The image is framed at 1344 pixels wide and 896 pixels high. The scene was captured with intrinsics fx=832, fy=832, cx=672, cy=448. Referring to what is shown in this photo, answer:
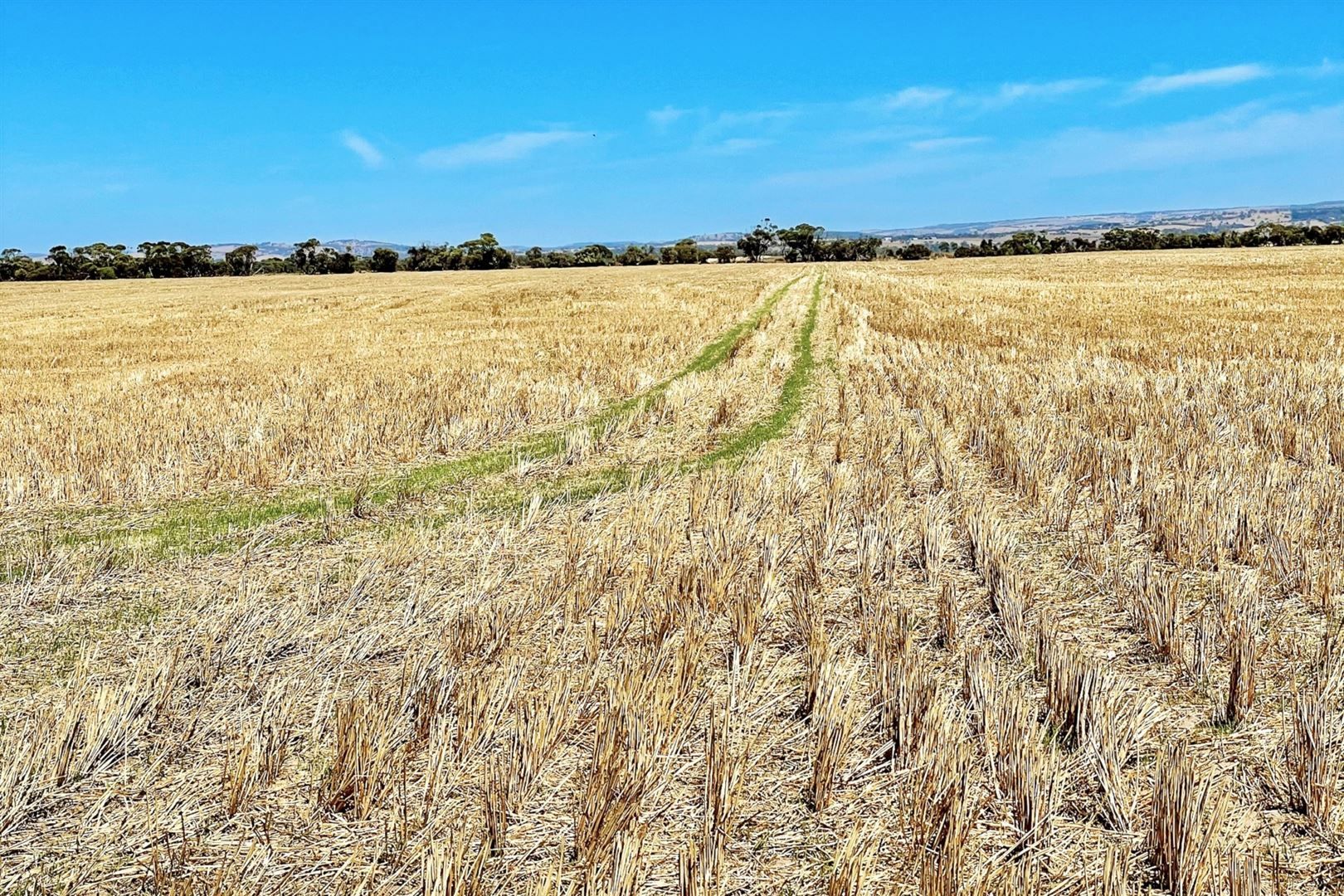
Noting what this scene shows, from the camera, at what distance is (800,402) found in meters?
11.7

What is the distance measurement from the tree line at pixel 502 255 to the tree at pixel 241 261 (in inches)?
4.3

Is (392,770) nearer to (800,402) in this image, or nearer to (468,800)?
(468,800)

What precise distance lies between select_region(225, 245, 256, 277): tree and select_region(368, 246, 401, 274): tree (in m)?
14.7

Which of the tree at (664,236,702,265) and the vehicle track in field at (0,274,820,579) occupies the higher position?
the tree at (664,236,702,265)

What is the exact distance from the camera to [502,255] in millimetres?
111812

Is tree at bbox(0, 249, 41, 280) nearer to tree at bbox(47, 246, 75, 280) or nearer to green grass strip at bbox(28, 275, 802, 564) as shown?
tree at bbox(47, 246, 75, 280)

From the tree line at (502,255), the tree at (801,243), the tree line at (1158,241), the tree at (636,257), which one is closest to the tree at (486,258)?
the tree line at (502,255)

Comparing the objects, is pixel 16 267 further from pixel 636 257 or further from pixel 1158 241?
pixel 1158 241

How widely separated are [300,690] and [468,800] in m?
1.22

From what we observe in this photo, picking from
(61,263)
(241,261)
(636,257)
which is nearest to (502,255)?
(636,257)

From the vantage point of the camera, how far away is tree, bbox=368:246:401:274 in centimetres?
10787

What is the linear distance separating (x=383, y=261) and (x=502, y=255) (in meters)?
15.4

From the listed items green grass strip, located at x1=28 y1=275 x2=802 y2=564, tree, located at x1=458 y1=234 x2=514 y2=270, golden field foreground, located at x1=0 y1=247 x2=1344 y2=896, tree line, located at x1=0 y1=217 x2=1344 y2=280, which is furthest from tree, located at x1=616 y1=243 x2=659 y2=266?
golden field foreground, located at x1=0 y1=247 x2=1344 y2=896

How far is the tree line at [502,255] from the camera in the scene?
101 m
